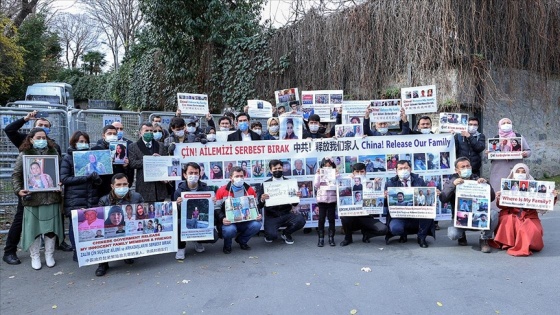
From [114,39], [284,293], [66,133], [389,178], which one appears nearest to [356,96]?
[389,178]

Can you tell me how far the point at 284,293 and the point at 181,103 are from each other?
4.40 meters

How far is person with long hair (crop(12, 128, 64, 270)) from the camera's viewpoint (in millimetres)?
5758

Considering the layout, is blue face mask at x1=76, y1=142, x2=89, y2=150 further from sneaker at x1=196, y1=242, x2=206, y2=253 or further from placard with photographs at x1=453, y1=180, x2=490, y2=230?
placard with photographs at x1=453, y1=180, x2=490, y2=230

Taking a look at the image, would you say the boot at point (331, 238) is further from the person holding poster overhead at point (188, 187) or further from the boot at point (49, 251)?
the boot at point (49, 251)

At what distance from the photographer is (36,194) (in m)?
5.82

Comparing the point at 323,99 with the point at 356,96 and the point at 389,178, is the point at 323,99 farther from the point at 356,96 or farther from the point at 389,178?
the point at 356,96

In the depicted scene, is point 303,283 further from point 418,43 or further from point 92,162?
point 418,43

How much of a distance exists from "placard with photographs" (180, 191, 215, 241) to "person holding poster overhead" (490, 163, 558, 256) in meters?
3.87

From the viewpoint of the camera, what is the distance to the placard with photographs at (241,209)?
6.28m

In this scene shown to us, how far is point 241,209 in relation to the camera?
20.8 feet

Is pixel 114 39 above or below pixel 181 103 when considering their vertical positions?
above

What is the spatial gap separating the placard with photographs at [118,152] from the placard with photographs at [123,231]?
1.12 meters

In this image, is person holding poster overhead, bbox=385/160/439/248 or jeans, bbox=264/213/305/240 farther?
jeans, bbox=264/213/305/240

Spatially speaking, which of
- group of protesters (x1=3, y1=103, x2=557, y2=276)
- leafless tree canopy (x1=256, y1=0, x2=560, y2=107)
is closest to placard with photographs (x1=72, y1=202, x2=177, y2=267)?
group of protesters (x1=3, y1=103, x2=557, y2=276)
